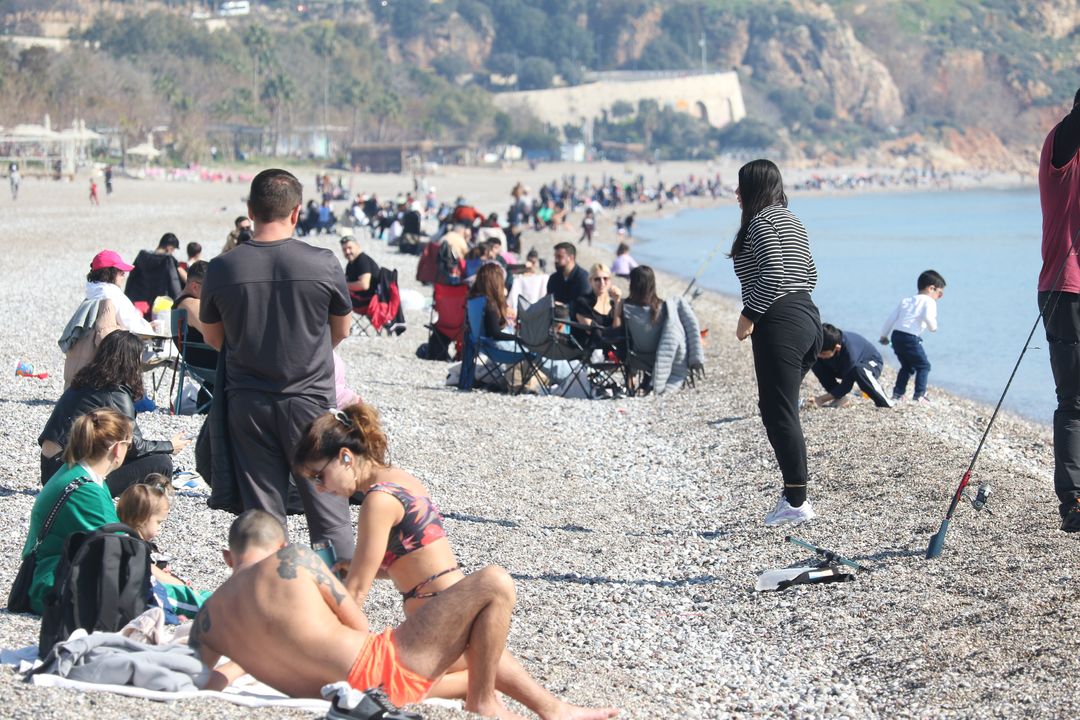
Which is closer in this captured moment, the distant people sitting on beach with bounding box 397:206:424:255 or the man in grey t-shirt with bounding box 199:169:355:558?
the man in grey t-shirt with bounding box 199:169:355:558

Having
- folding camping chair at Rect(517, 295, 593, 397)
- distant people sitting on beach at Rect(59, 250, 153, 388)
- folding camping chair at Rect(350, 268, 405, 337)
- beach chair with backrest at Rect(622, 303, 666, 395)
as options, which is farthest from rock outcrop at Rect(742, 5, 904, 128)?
distant people sitting on beach at Rect(59, 250, 153, 388)

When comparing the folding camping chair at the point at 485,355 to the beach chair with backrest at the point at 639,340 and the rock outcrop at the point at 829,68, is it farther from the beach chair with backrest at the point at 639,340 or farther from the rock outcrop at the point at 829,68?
the rock outcrop at the point at 829,68

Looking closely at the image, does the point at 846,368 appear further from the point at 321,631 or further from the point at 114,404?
the point at 321,631

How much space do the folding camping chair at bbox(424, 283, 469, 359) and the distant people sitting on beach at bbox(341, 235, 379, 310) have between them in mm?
723

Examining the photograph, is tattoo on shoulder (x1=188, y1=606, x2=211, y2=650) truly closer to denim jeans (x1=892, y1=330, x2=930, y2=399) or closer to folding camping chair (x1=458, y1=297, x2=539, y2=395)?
folding camping chair (x1=458, y1=297, x2=539, y2=395)

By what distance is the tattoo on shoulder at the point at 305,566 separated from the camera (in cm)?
381

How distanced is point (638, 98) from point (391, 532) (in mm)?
154889

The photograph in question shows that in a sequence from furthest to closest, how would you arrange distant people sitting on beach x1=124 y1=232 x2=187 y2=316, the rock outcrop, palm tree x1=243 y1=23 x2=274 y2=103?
1. the rock outcrop
2. palm tree x1=243 y1=23 x2=274 y2=103
3. distant people sitting on beach x1=124 y1=232 x2=187 y2=316

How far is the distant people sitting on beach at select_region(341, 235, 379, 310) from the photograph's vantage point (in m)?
12.8

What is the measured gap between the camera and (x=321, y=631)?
152 inches

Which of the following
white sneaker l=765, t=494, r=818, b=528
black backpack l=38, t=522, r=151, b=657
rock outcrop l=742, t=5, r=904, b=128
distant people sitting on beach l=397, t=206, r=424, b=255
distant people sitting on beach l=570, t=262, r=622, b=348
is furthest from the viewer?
rock outcrop l=742, t=5, r=904, b=128

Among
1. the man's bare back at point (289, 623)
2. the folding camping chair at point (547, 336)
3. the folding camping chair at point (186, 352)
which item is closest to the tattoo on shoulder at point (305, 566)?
the man's bare back at point (289, 623)

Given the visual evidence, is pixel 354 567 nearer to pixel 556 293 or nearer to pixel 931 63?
pixel 556 293

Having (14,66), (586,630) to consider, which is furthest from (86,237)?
(14,66)
